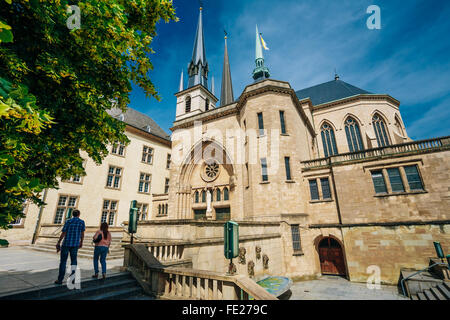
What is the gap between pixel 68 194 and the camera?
18.2 m

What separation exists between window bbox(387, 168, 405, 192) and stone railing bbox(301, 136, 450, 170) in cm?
112

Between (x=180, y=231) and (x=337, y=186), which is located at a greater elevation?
(x=337, y=186)

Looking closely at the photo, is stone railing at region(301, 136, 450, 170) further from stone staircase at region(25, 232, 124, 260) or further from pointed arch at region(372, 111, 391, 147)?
stone staircase at region(25, 232, 124, 260)

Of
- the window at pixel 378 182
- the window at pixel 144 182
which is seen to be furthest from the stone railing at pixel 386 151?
the window at pixel 144 182

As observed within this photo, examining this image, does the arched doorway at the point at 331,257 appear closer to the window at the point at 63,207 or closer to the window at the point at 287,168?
the window at the point at 287,168

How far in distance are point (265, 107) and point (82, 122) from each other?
1435 cm

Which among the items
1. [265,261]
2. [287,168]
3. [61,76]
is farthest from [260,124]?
[61,76]

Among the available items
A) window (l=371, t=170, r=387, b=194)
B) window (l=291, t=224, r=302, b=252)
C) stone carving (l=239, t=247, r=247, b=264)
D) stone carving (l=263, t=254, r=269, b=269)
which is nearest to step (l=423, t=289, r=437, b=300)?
window (l=371, t=170, r=387, b=194)

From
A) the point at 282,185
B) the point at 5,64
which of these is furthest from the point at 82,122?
the point at 282,185

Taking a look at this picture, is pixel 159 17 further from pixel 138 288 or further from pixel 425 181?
pixel 425 181

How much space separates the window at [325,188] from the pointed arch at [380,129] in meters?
12.8

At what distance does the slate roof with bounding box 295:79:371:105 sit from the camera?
88.0 feet

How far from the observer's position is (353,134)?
24469mm
